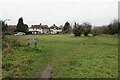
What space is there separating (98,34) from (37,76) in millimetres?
44006

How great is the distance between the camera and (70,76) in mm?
4547

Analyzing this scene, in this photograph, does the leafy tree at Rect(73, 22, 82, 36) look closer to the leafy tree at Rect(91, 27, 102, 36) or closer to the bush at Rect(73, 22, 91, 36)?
the bush at Rect(73, 22, 91, 36)

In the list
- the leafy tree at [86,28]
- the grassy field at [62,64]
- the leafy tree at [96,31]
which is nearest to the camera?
the grassy field at [62,64]

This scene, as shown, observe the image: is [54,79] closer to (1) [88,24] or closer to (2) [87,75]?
(2) [87,75]

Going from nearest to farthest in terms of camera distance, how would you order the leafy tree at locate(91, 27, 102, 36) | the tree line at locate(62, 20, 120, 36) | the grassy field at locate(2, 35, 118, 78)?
the grassy field at locate(2, 35, 118, 78) < the tree line at locate(62, 20, 120, 36) < the leafy tree at locate(91, 27, 102, 36)

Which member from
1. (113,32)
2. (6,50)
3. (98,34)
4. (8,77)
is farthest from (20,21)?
(8,77)

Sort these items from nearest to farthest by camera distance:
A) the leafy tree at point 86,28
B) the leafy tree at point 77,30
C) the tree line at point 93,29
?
the tree line at point 93,29 < the leafy tree at point 77,30 < the leafy tree at point 86,28

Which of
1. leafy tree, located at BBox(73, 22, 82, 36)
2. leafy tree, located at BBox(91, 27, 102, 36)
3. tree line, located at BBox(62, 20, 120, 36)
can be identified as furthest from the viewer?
leafy tree, located at BBox(91, 27, 102, 36)

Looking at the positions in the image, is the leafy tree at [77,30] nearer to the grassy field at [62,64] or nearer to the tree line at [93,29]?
the tree line at [93,29]

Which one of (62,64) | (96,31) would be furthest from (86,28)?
(62,64)

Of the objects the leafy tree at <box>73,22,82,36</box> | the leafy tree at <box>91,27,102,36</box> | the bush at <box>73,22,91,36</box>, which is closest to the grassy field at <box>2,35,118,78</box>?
the leafy tree at <box>73,22,82,36</box>

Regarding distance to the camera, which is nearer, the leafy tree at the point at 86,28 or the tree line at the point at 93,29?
the tree line at the point at 93,29

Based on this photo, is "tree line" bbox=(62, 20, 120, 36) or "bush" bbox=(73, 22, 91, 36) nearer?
"tree line" bbox=(62, 20, 120, 36)

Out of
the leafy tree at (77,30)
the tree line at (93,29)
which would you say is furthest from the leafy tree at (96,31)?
the leafy tree at (77,30)
